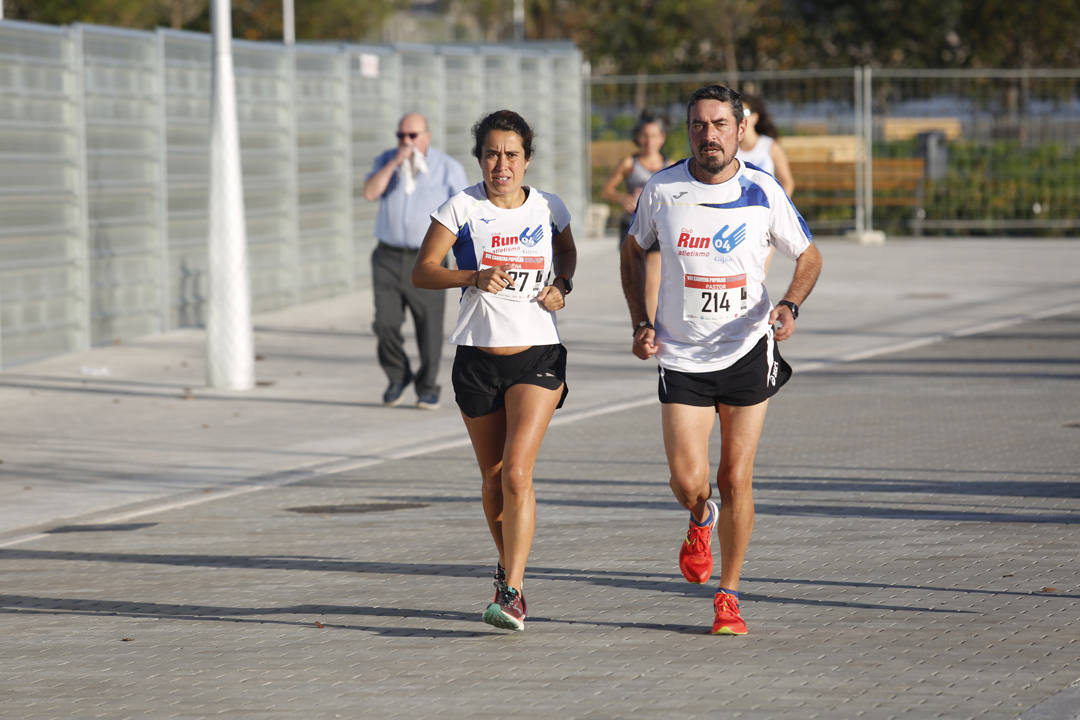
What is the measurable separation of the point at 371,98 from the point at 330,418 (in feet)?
32.1

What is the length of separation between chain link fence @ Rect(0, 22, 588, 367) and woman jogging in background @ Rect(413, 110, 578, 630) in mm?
8841

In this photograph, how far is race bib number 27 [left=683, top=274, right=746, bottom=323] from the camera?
252 inches

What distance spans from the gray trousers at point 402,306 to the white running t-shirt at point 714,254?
6.20 m

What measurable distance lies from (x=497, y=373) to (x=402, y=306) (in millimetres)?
6274

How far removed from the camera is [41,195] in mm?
15250

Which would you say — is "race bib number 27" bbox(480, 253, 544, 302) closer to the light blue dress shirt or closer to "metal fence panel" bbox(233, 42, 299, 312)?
the light blue dress shirt

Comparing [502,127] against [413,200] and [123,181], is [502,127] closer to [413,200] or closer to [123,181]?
[413,200]

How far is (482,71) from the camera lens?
82.1 feet

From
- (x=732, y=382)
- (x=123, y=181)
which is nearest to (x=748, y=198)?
(x=732, y=382)

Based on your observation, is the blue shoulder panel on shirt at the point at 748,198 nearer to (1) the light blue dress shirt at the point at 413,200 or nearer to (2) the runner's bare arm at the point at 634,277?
(2) the runner's bare arm at the point at 634,277

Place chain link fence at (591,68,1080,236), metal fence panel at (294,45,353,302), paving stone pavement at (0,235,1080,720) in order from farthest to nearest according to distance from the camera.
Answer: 1. chain link fence at (591,68,1080,236)
2. metal fence panel at (294,45,353,302)
3. paving stone pavement at (0,235,1080,720)

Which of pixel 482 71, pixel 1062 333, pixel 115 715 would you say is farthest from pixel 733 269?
pixel 482 71

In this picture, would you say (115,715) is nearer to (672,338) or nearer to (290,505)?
(672,338)

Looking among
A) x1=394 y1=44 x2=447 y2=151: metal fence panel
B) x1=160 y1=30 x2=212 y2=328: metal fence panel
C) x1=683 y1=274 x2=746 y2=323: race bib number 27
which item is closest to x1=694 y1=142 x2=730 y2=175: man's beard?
x1=683 y1=274 x2=746 y2=323: race bib number 27
